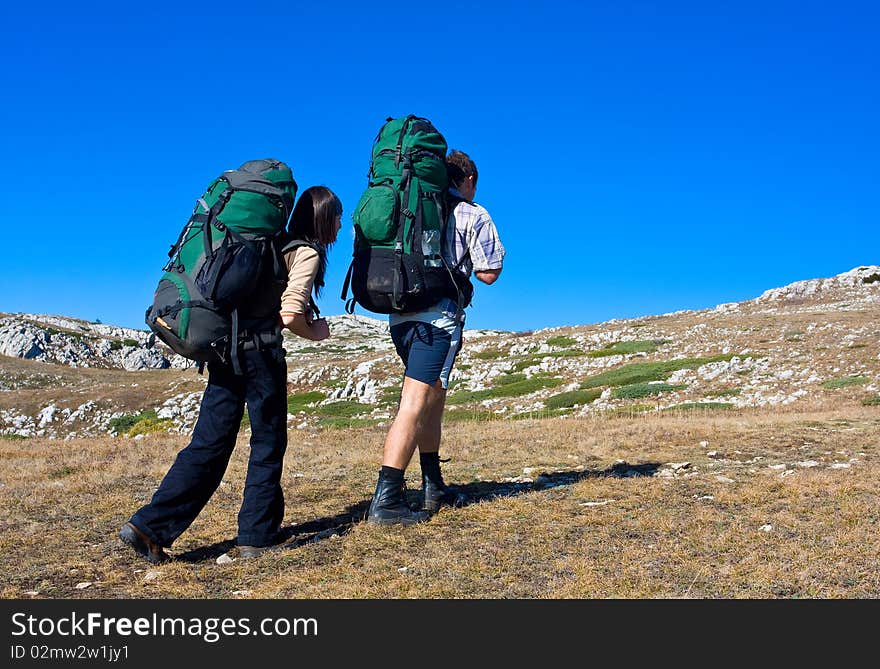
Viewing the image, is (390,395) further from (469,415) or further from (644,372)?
(644,372)

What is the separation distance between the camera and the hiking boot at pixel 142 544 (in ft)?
17.5

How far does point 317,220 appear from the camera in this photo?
5.54 m

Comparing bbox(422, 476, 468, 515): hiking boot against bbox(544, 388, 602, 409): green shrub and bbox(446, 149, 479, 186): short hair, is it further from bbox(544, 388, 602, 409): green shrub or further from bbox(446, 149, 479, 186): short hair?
bbox(544, 388, 602, 409): green shrub

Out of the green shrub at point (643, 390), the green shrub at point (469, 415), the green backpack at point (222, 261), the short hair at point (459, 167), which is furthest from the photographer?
the green shrub at point (643, 390)

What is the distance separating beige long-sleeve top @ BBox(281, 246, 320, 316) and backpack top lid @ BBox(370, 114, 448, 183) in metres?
1.18

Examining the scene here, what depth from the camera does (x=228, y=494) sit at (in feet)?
26.1

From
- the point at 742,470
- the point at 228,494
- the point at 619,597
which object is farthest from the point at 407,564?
the point at 742,470

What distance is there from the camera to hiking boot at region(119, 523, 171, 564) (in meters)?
5.34

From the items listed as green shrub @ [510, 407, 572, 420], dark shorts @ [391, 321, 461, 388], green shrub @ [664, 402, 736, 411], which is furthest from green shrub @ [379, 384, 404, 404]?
dark shorts @ [391, 321, 461, 388]

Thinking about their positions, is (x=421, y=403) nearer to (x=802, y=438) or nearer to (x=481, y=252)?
(x=481, y=252)

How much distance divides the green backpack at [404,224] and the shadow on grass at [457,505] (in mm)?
2061

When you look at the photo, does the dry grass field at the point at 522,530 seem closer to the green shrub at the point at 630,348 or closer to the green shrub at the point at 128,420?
the green shrub at the point at 630,348

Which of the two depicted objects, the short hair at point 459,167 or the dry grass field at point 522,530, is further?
the short hair at point 459,167

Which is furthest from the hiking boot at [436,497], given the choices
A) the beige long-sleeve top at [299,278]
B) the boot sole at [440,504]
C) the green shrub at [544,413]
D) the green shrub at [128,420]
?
the green shrub at [128,420]
